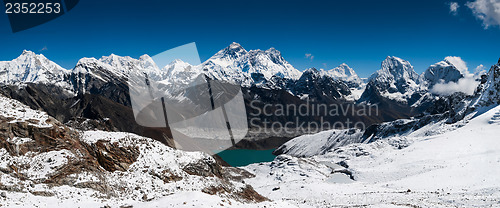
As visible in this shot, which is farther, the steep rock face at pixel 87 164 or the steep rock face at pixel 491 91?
the steep rock face at pixel 491 91

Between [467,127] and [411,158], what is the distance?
21361mm

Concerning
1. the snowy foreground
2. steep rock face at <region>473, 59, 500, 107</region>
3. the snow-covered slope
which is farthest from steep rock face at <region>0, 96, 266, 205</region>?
steep rock face at <region>473, 59, 500, 107</region>

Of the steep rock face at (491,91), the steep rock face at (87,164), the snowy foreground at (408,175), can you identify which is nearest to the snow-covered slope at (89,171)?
the steep rock face at (87,164)

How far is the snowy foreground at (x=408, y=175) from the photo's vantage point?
3506 centimetres

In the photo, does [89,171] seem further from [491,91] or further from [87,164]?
[491,91]

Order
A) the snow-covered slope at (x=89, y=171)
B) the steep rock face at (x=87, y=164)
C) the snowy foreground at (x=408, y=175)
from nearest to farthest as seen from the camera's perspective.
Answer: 1. the snow-covered slope at (x=89, y=171)
2. the steep rock face at (x=87, y=164)
3. the snowy foreground at (x=408, y=175)

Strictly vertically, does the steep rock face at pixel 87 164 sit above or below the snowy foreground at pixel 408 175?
above

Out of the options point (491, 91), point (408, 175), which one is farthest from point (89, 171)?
point (491, 91)

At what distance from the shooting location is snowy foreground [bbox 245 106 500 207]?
1380 inches

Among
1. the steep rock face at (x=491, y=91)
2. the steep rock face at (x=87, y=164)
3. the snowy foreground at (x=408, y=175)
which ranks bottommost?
the snowy foreground at (x=408, y=175)

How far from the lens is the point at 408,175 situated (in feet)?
185

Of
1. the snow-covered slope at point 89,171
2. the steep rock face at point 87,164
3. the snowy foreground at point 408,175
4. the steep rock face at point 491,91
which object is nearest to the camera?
the snow-covered slope at point 89,171

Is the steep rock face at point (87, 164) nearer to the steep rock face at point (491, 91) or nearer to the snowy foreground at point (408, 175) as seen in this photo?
the snowy foreground at point (408, 175)

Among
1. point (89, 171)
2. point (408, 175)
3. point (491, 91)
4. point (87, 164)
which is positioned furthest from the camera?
point (491, 91)
